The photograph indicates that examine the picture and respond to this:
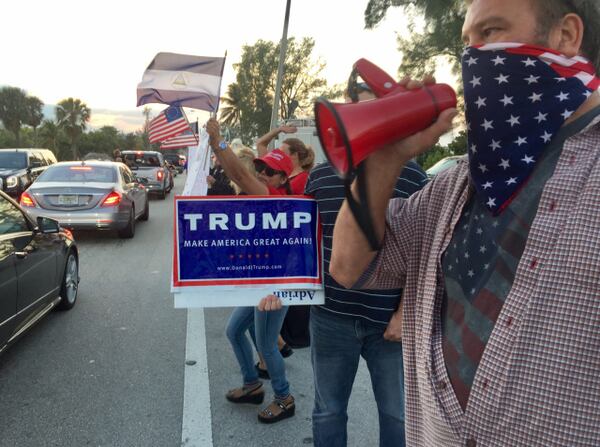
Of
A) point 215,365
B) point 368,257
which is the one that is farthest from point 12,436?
point 368,257

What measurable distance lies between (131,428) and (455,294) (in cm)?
268

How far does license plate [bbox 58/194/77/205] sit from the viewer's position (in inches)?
360

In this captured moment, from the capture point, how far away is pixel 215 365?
4.04 meters

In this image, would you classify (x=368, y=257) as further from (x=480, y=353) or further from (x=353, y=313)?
(x=353, y=313)

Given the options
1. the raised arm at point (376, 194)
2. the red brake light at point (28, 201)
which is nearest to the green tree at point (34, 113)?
the red brake light at point (28, 201)

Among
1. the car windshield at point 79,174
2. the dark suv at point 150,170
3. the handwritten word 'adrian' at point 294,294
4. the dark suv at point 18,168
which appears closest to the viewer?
the handwritten word 'adrian' at point 294,294

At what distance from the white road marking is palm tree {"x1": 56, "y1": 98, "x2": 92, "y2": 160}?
4990 cm

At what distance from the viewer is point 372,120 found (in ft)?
2.91

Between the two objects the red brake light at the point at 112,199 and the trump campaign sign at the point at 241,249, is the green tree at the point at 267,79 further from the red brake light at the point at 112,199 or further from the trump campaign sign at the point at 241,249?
the trump campaign sign at the point at 241,249

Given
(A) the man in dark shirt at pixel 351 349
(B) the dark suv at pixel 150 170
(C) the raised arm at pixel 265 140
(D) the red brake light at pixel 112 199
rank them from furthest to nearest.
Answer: (B) the dark suv at pixel 150 170 < (D) the red brake light at pixel 112 199 < (C) the raised arm at pixel 265 140 < (A) the man in dark shirt at pixel 351 349

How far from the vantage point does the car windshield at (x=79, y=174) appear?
9.72 metres

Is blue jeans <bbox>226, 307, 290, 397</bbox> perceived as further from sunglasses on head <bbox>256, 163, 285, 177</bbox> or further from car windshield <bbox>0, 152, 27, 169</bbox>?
car windshield <bbox>0, 152, 27, 169</bbox>

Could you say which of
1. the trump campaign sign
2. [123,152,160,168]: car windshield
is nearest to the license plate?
the trump campaign sign

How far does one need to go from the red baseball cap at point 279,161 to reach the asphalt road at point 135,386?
1659 millimetres
